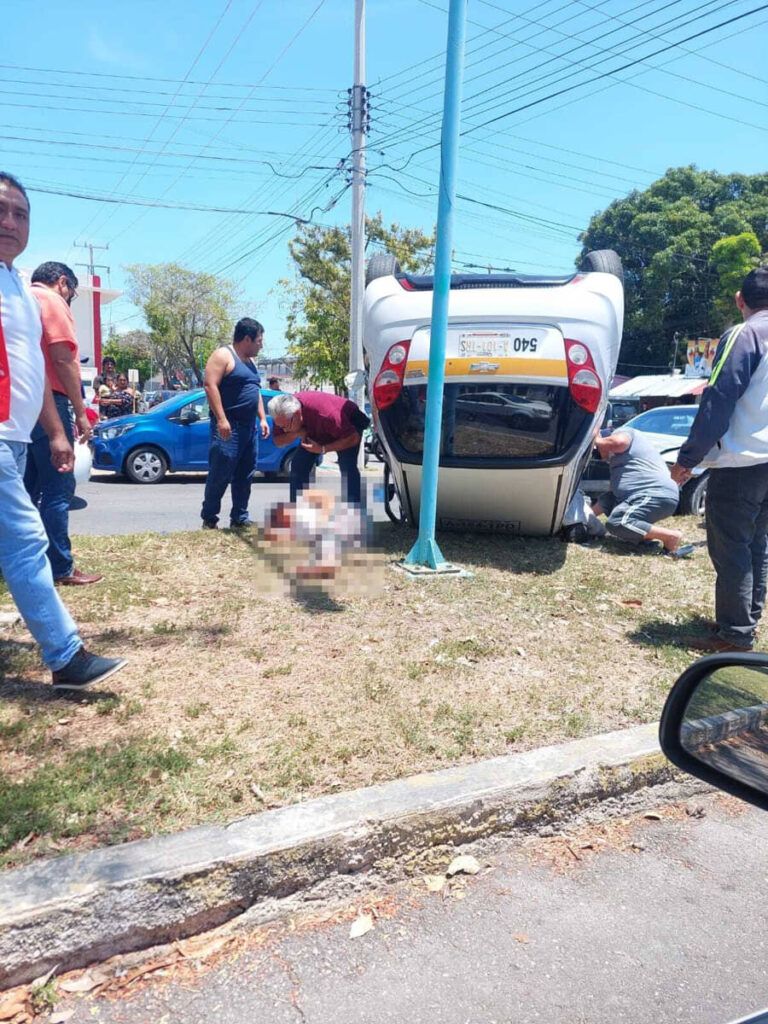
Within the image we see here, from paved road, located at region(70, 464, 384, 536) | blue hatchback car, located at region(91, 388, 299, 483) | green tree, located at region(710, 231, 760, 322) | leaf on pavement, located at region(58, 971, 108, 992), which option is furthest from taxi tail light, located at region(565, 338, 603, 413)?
green tree, located at region(710, 231, 760, 322)

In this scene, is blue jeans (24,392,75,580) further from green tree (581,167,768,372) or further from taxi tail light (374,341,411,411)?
green tree (581,167,768,372)

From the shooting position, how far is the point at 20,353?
304cm

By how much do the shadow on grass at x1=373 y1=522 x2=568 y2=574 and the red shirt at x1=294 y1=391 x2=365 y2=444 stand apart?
77 centimetres

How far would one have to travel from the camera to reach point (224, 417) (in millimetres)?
6078

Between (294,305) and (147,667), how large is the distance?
964 inches

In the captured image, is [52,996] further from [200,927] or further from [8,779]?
[8,779]

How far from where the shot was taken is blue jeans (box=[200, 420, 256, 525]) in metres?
6.25

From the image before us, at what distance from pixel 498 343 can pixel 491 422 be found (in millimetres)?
580

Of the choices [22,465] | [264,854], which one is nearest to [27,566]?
[22,465]

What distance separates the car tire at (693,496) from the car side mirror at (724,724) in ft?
24.9

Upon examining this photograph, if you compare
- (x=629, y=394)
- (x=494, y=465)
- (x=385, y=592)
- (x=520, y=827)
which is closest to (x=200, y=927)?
(x=520, y=827)

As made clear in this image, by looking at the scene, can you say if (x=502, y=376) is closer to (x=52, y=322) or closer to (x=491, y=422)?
(x=491, y=422)

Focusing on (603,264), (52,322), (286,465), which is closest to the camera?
(52,322)

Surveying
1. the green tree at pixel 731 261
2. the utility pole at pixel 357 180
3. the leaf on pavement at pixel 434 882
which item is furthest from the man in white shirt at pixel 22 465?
the green tree at pixel 731 261
